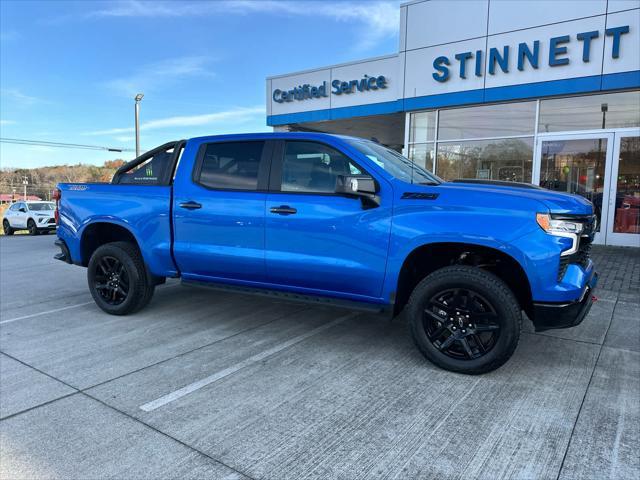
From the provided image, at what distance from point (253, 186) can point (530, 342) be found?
304 centimetres

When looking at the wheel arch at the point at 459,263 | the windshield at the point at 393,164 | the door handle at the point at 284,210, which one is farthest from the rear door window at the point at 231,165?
the wheel arch at the point at 459,263

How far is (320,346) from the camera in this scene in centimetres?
430

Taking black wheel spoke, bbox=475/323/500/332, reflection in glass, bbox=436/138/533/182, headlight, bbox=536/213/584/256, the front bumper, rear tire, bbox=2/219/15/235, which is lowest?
rear tire, bbox=2/219/15/235

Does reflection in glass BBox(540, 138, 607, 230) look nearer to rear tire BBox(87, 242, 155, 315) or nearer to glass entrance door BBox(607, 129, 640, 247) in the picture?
glass entrance door BBox(607, 129, 640, 247)

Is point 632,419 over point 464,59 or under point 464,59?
under

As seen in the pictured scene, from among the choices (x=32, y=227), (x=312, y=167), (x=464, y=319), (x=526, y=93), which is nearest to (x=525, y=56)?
(x=526, y=93)

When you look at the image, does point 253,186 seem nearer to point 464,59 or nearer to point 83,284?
point 83,284

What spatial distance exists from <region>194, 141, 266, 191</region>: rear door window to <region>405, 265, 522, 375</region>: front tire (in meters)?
1.90

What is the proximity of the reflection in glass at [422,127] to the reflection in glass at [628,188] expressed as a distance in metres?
4.54

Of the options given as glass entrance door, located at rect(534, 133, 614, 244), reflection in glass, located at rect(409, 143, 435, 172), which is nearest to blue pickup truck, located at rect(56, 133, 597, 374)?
glass entrance door, located at rect(534, 133, 614, 244)

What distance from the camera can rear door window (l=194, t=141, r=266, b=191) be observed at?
176 inches

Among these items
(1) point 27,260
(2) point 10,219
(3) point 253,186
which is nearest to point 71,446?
(3) point 253,186

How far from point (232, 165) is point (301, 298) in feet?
4.89

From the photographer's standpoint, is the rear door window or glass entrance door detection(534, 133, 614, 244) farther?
glass entrance door detection(534, 133, 614, 244)
